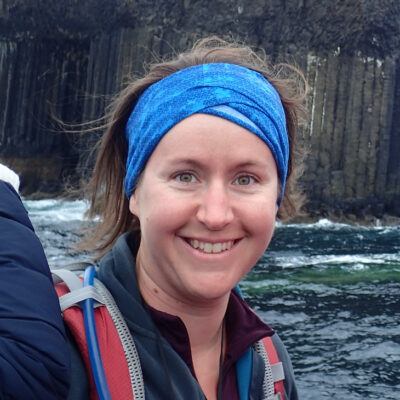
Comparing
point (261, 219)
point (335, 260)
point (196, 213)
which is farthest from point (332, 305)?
point (196, 213)

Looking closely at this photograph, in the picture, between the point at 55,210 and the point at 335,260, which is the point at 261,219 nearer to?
the point at 335,260

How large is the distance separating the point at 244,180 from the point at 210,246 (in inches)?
8.4

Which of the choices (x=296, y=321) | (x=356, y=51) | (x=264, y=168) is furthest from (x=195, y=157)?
(x=356, y=51)

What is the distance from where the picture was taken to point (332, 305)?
9352mm

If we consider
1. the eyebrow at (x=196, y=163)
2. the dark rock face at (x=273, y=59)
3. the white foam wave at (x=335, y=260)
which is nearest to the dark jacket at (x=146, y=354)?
the eyebrow at (x=196, y=163)

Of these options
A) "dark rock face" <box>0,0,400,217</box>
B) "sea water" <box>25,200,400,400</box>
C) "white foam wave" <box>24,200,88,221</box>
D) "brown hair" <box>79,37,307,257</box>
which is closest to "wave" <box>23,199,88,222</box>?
"white foam wave" <box>24,200,88,221</box>

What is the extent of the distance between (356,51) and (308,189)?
4.78m

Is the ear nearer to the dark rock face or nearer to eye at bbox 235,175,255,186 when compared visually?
eye at bbox 235,175,255,186

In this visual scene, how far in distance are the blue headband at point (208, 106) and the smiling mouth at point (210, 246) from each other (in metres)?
0.28

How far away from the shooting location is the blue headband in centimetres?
184

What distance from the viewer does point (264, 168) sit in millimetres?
1902

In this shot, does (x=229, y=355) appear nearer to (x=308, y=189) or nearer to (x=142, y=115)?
(x=142, y=115)

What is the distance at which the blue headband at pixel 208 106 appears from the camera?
1.84 meters

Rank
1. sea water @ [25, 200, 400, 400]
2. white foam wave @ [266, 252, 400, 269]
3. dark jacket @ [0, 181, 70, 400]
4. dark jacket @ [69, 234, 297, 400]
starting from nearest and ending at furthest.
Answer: dark jacket @ [0, 181, 70, 400]
dark jacket @ [69, 234, 297, 400]
sea water @ [25, 200, 400, 400]
white foam wave @ [266, 252, 400, 269]
